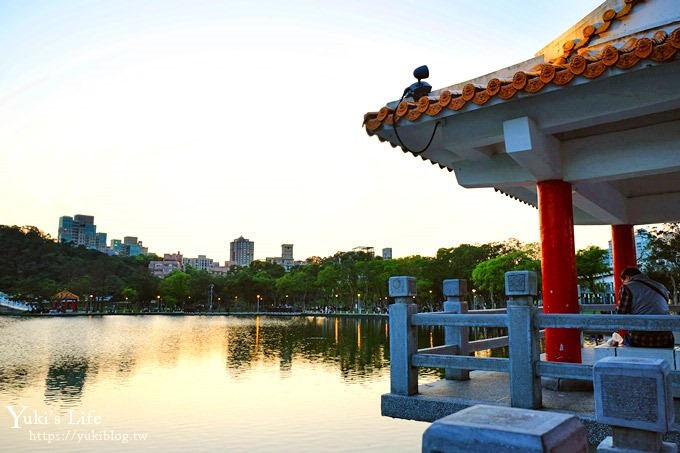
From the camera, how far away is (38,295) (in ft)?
306

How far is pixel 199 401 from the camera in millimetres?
17250

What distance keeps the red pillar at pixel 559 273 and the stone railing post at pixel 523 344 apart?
1.82 m

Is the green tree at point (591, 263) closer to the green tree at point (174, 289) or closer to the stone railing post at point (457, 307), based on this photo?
the stone railing post at point (457, 307)

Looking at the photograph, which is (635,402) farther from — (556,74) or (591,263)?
(591,263)

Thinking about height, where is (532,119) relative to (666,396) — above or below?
above

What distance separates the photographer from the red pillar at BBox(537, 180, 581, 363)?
729 cm

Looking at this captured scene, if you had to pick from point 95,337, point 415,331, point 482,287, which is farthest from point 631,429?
point 482,287

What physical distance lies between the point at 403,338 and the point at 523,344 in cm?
154

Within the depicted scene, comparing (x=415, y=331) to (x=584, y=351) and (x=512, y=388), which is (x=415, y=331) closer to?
(x=512, y=388)

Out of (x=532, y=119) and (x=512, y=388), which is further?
(x=532, y=119)

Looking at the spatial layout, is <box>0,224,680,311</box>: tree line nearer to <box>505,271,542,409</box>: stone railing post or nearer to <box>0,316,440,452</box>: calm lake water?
<box>0,316,440,452</box>: calm lake water

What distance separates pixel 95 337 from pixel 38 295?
208 feet

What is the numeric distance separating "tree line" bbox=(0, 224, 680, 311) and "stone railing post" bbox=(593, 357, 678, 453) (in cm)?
5743

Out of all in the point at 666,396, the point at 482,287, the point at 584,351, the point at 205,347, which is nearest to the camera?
the point at 666,396
